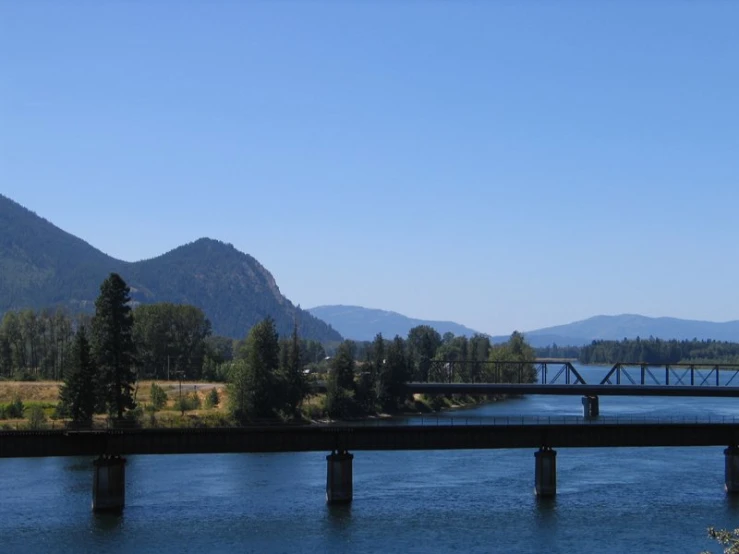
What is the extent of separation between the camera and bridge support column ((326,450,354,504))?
281ft

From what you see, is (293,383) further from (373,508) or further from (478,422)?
(373,508)

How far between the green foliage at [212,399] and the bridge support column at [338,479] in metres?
73.2

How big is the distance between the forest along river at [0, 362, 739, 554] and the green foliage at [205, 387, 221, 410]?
41523 mm

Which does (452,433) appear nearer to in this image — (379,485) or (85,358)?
(379,485)

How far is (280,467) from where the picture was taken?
110 metres

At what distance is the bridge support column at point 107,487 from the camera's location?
3233 inches

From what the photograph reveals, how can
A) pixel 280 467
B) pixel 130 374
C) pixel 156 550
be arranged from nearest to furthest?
pixel 156 550, pixel 280 467, pixel 130 374

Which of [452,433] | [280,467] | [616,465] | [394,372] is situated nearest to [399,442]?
[452,433]

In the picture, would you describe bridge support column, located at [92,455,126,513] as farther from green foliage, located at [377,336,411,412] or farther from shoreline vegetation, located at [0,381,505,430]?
green foliage, located at [377,336,411,412]

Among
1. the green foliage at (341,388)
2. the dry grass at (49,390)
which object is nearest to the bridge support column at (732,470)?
the green foliage at (341,388)

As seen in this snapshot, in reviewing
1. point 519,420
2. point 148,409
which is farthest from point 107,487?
point 519,420

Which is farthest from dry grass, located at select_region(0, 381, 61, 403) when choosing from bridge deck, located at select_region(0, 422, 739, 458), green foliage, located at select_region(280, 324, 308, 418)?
bridge deck, located at select_region(0, 422, 739, 458)

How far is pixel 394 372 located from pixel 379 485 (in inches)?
3918

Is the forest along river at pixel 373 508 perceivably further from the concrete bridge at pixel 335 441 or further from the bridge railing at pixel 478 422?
the bridge railing at pixel 478 422
